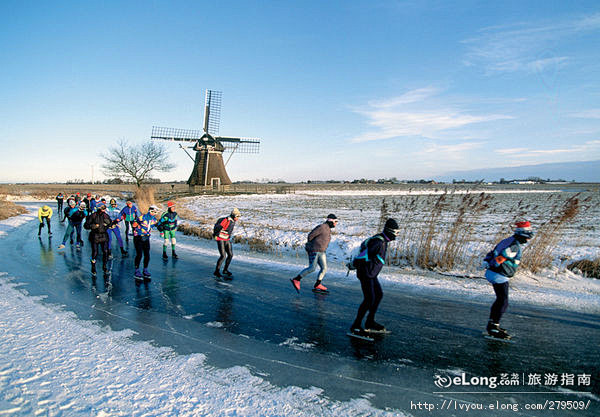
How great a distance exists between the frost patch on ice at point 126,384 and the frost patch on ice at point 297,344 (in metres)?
0.92

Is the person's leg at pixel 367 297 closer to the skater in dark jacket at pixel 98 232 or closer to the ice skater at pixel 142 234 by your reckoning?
the ice skater at pixel 142 234

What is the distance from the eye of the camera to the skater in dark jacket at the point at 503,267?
17.1 ft

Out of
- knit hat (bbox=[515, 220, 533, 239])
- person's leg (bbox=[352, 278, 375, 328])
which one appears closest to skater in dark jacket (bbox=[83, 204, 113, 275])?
person's leg (bbox=[352, 278, 375, 328])

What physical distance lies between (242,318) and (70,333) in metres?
2.69

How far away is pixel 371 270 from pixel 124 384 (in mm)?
3595

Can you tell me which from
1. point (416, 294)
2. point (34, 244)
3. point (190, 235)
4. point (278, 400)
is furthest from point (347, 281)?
point (34, 244)

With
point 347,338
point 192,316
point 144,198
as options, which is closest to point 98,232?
point 192,316

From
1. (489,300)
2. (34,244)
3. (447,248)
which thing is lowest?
(34,244)

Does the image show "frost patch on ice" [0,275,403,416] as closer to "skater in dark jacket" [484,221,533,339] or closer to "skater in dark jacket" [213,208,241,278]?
"skater in dark jacket" [484,221,533,339]

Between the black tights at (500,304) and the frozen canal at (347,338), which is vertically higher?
the black tights at (500,304)

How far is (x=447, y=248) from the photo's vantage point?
401 inches

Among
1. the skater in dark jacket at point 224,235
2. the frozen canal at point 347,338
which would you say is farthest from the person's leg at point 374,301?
the skater in dark jacket at point 224,235

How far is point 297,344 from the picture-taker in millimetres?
5043

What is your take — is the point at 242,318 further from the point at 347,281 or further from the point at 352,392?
the point at 347,281
